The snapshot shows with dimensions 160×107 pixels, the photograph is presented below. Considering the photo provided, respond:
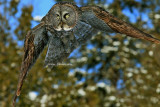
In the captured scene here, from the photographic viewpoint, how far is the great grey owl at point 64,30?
6.84 ft

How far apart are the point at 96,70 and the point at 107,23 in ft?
18.7

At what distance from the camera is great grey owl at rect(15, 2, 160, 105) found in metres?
2.08

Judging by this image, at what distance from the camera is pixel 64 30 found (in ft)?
8.80

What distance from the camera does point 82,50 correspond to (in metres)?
7.73

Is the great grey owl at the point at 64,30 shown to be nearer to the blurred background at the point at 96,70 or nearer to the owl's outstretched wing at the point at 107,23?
the owl's outstretched wing at the point at 107,23

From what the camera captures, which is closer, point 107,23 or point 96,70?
point 107,23

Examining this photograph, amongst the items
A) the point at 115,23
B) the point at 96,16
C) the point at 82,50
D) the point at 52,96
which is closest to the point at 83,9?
the point at 96,16

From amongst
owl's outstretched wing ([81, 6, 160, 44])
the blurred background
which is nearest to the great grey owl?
owl's outstretched wing ([81, 6, 160, 44])

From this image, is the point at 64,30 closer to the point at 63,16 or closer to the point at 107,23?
the point at 63,16

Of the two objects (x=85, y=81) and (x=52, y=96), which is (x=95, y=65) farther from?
(x=52, y=96)

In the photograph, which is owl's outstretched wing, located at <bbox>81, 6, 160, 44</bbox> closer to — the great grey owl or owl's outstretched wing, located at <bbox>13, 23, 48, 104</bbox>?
the great grey owl

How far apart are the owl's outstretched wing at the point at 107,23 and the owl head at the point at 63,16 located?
327 mm

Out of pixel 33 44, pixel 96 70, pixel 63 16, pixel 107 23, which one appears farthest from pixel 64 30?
pixel 96 70

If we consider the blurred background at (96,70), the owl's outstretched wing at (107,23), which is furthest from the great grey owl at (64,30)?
the blurred background at (96,70)
